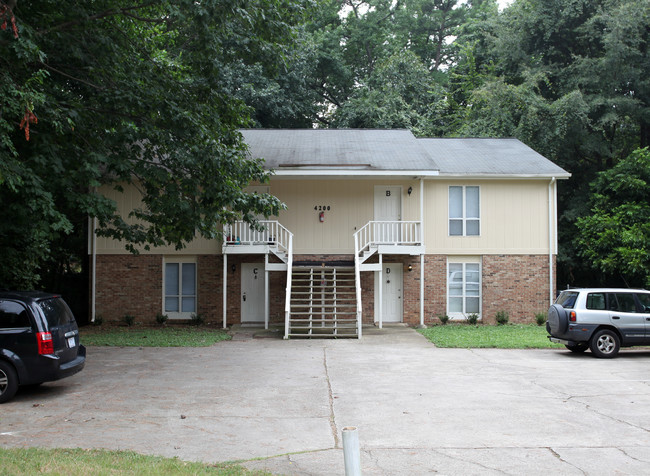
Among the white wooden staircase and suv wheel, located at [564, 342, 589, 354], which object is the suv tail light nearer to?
the white wooden staircase

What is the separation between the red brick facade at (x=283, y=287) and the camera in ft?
66.3

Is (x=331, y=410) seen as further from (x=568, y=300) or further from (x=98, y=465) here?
(x=568, y=300)

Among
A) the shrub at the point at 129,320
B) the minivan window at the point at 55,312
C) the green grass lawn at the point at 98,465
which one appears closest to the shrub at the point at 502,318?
the shrub at the point at 129,320

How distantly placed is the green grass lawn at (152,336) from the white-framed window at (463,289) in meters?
7.63

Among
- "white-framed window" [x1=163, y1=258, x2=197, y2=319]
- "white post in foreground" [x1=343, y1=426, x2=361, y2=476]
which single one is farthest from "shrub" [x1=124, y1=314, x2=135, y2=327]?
"white post in foreground" [x1=343, y1=426, x2=361, y2=476]

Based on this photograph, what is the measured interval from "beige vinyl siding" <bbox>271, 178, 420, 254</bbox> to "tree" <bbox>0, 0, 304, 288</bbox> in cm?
615

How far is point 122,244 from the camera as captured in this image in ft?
66.2

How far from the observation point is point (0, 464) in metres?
5.68

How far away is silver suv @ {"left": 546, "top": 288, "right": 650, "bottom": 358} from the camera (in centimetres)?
1353

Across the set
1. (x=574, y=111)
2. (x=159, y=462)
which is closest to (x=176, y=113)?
(x=159, y=462)

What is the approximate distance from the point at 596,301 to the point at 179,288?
12.8m

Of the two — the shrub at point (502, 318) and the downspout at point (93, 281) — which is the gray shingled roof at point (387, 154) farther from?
the downspout at point (93, 281)

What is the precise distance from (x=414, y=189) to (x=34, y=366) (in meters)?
14.1

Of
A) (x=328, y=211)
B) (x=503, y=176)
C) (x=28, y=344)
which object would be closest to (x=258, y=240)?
(x=328, y=211)
